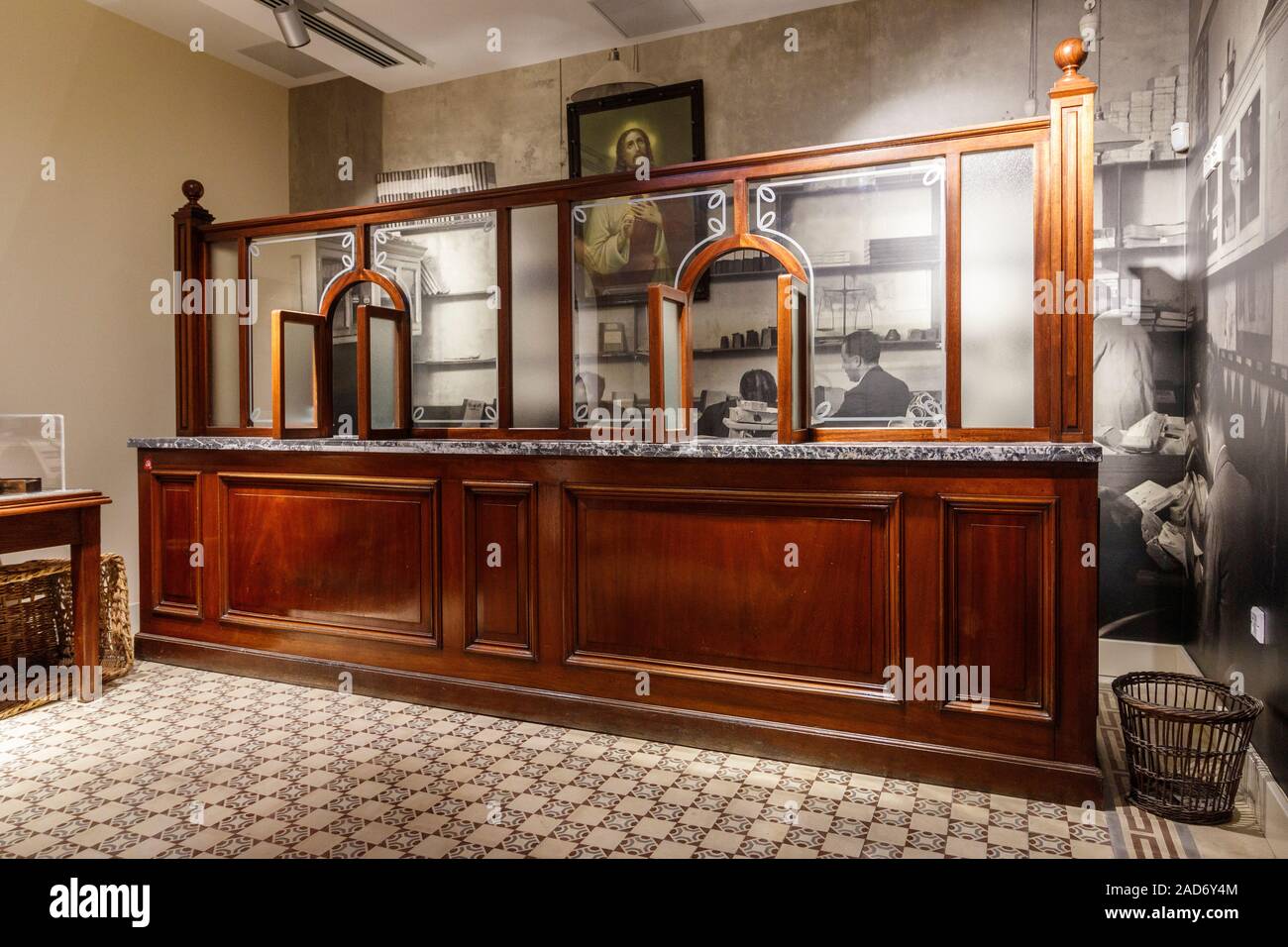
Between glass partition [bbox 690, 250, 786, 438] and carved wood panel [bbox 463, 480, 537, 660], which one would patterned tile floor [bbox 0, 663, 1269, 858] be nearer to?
carved wood panel [bbox 463, 480, 537, 660]

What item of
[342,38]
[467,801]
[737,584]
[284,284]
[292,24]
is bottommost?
[467,801]

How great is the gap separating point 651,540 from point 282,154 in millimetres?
4400

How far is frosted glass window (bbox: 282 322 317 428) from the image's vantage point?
428cm

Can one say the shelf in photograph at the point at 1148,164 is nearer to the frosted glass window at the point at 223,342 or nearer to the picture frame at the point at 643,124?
the picture frame at the point at 643,124

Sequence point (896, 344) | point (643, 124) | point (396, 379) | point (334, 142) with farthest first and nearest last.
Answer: point (334, 142), point (643, 124), point (396, 379), point (896, 344)

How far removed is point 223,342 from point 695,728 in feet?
10.6

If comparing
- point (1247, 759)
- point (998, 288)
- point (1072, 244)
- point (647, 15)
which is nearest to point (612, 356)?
Result: point (998, 288)

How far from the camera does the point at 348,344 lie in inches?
174

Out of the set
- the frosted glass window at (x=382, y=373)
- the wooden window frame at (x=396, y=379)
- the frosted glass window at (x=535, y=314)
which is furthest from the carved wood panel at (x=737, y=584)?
the frosted glass window at (x=382, y=373)

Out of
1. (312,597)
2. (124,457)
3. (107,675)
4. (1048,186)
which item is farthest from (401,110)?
(1048,186)

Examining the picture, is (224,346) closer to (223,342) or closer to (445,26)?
(223,342)

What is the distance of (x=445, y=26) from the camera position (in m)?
4.83

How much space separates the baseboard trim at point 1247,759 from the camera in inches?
101

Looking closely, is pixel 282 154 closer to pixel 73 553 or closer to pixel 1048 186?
pixel 73 553
